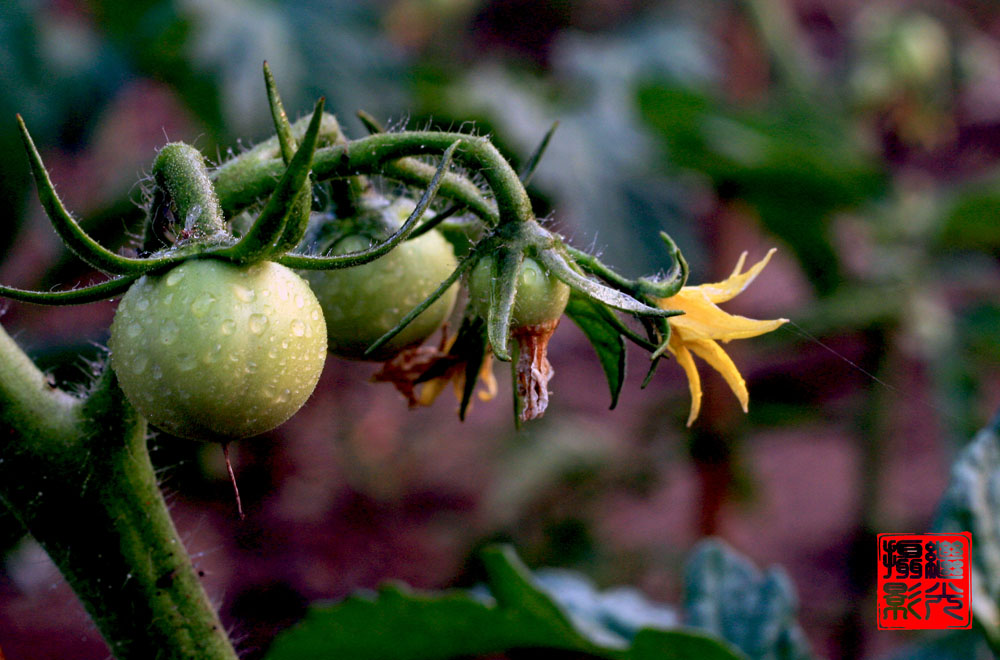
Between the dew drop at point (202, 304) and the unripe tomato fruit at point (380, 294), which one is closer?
the dew drop at point (202, 304)

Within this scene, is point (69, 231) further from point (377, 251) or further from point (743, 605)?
point (743, 605)

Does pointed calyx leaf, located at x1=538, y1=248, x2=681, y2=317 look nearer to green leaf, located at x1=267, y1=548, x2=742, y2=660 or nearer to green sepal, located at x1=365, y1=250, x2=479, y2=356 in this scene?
green sepal, located at x1=365, y1=250, x2=479, y2=356

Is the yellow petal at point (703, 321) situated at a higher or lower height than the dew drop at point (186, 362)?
higher

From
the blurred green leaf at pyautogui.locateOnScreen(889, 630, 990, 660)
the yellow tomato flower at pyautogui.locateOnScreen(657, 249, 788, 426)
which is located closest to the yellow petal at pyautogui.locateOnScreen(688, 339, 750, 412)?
the yellow tomato flower at pyautogui.locateOnScreen(657, 249, 788, 426)

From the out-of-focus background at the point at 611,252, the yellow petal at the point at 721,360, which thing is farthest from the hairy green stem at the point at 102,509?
the out-of-focus background at the point at 611,252

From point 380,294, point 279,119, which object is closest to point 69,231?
point 279,119

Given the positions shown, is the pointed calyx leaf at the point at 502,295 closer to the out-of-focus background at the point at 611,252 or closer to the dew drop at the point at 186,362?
the dew drop at the point at 186,362

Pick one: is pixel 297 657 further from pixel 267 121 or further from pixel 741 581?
pixel 267 121
